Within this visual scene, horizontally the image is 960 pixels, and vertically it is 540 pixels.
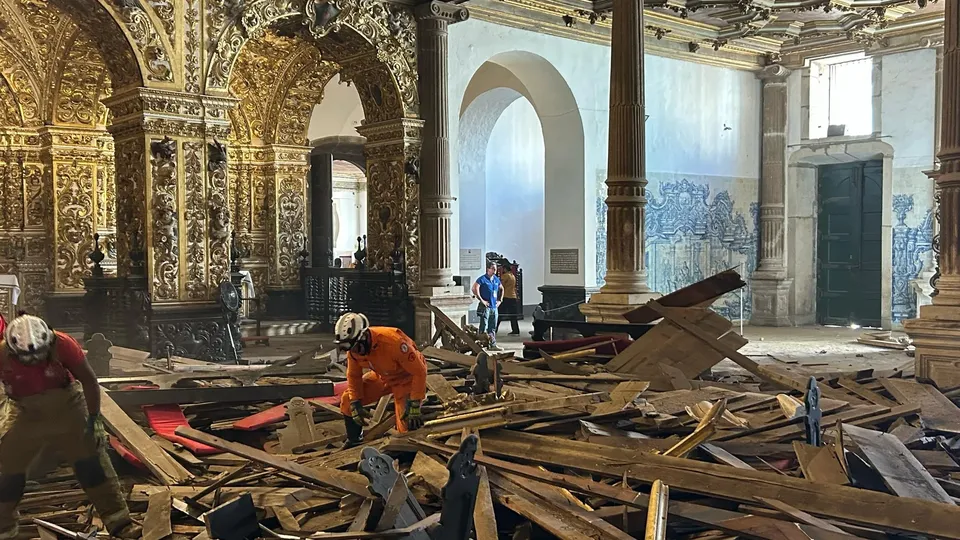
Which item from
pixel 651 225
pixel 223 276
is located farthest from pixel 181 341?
pixel 651 225

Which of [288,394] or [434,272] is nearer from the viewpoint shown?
[288,394]

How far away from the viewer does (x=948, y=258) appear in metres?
7.75

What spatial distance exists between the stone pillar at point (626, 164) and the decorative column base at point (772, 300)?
8731mm

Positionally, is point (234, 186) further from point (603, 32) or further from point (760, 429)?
point (760, 429)

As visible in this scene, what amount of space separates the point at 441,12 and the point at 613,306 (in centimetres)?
496

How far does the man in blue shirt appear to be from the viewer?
13.2 m

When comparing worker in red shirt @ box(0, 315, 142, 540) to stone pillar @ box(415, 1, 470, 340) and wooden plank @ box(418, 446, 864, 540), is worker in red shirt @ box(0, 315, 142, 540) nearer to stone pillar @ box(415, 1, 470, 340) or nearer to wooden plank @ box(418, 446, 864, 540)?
wooden plank @ box(418, 446, 864, 540)

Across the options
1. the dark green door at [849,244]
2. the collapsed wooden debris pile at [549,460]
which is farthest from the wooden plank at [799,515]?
the dark green door at [849,244]

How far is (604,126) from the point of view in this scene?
15078 millimetres

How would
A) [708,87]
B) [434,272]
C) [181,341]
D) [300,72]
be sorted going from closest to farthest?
[181,341]
[434,272]
[300,72]
[708,87]

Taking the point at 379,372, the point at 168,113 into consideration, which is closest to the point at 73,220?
the point at 168,113

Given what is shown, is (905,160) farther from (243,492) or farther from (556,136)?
(243,492)

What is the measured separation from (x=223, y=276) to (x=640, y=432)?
646cm

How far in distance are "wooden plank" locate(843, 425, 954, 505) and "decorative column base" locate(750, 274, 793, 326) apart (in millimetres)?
13229
